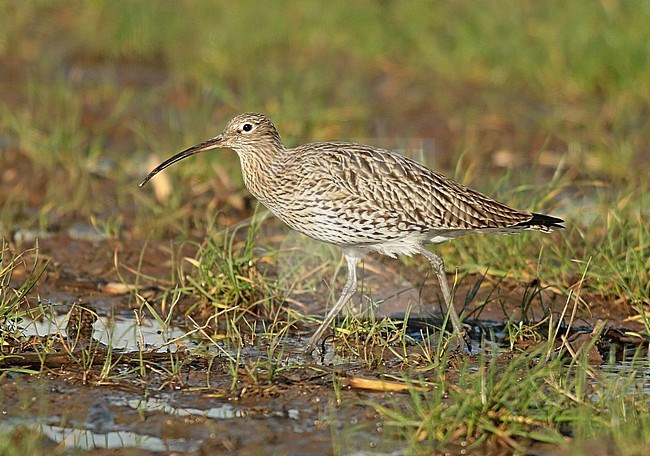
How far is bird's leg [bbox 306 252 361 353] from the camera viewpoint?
7.37 meters

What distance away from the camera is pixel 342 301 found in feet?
24.9

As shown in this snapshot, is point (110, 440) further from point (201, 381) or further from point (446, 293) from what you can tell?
point (446, 293)

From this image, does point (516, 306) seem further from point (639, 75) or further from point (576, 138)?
point (639, 75)

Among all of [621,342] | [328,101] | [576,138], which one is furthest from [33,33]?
[621,342]

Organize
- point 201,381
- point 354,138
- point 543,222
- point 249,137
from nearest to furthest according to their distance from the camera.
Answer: point 201,381 < point 543,222 < point 249,137 < point 354,138

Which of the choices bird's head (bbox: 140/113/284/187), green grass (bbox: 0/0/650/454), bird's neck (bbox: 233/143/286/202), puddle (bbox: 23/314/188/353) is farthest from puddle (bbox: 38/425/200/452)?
bird's head (bbox: 140/113/284/187)

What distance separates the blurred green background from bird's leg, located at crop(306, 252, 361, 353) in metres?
1.35

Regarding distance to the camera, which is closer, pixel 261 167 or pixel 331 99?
pixel 261 167

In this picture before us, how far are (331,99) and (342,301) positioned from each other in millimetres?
6349

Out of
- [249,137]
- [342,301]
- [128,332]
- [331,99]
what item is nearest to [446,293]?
[342,301]

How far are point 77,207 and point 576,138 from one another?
518cm

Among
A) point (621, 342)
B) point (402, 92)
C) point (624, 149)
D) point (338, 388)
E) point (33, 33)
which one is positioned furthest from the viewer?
point (33, 33)

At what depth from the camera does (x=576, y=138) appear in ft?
40.8

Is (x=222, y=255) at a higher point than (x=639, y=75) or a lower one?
lower
